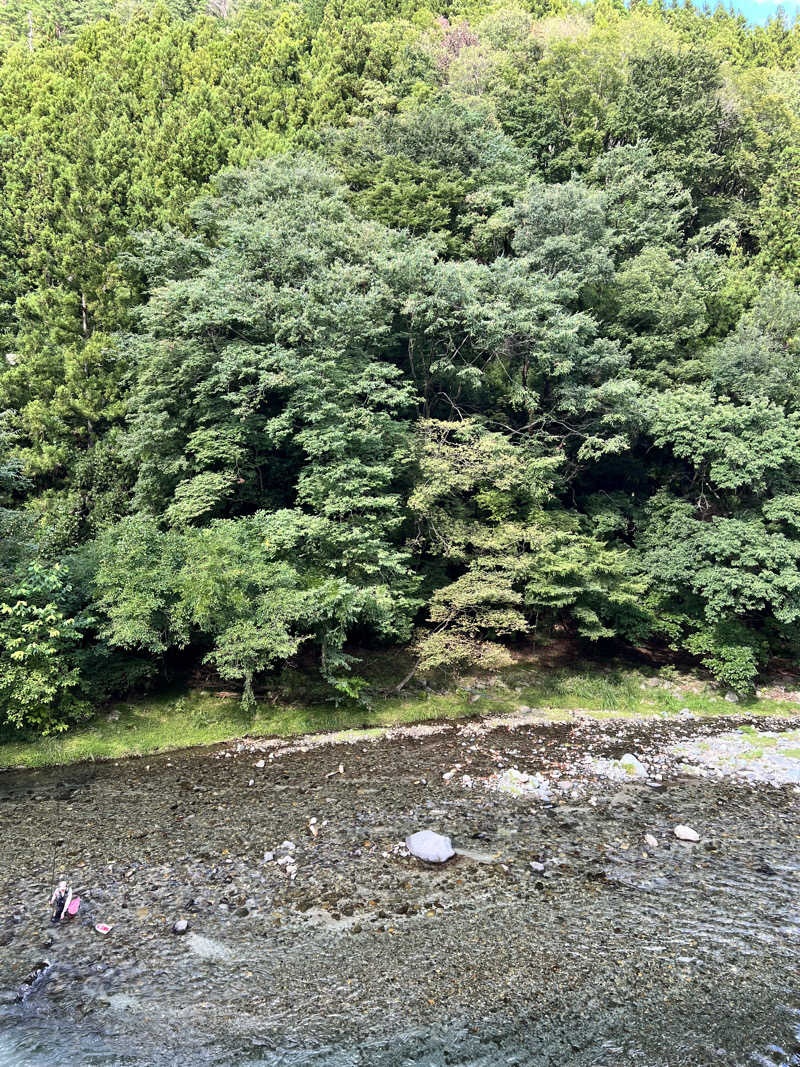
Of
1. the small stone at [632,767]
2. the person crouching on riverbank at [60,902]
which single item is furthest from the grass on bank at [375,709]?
the person crouching on riverbank at [60,902]

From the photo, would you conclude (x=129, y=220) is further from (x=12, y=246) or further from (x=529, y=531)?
(x=529, y=531)

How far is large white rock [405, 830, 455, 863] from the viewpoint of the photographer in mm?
11781

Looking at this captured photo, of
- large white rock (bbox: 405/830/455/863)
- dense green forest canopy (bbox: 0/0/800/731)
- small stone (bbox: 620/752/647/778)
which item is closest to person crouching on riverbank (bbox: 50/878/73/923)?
large white rock (bbox: 405/830/455/863)

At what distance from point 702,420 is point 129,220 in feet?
91.2

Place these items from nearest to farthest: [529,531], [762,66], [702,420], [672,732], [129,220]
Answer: [672,732], [529,531], [702,420], [129,220], [762,66]

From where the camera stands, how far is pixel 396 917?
10.1 meters

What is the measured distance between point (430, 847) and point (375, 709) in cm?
804

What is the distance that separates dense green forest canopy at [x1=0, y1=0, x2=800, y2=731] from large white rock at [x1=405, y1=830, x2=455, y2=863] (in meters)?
7.06

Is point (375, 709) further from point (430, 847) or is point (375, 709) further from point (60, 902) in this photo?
point (60, 902)

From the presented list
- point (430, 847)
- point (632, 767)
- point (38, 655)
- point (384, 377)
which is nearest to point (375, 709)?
point (430, 847)

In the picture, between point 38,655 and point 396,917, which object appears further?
point 38,655

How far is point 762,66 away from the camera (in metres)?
47.5

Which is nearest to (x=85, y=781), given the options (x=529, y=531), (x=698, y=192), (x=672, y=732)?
(x=529, y=531)

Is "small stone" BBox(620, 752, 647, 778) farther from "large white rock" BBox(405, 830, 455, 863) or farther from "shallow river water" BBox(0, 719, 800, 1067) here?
"large white rock" BBox(405, 830, 455, 863)
